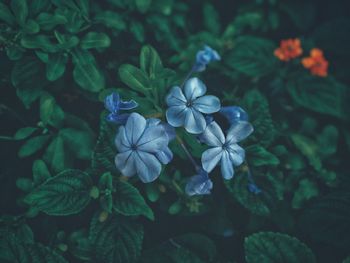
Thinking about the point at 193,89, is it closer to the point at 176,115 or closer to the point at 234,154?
the point at 176,115

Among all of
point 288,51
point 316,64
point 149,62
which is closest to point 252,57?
point 288,51

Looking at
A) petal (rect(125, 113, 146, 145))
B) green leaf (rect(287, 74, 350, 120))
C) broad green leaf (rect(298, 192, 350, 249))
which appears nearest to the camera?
petal (rect(125, 113, 146, 145))

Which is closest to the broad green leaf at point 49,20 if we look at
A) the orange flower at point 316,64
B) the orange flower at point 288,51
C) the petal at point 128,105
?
the petal at point 128,105

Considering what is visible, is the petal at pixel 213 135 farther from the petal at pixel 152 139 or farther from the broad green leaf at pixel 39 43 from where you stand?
the broad green leaf at pixel 39 43

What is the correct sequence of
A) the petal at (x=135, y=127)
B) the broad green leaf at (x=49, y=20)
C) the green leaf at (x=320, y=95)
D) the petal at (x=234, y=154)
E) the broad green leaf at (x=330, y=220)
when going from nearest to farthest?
the petal at (x=135, y=127), the petal at (x=234, y=154), the broad green leaf at (x=49, y=20), the broad green leaf at (x=330, y=220), the green leaf at (x=320, y=95)

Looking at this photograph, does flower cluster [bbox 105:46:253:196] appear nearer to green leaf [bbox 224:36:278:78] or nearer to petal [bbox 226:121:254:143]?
petal [bbox 226:121:254:143]

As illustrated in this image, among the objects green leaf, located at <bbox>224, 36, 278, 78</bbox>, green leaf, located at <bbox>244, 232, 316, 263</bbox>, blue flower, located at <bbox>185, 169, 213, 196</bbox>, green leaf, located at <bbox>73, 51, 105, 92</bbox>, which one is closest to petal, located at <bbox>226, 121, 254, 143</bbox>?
blue flower, located at <bbox>185, 169, 213, 196</bbox>
